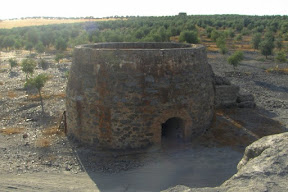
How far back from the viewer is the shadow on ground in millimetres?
8492

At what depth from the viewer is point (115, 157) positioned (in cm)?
979

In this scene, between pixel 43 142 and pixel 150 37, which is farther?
pixel 150 37

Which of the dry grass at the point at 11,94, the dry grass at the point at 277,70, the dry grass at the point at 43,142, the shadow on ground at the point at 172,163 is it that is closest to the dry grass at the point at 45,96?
the dry grass at the point at 11,94

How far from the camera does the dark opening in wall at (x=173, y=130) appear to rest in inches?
432

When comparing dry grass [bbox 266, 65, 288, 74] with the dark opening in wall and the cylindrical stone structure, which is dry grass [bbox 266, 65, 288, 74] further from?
the cylindrical stone structure

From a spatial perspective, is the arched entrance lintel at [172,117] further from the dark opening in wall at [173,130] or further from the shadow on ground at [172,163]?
the shadow on ground at [172,163]

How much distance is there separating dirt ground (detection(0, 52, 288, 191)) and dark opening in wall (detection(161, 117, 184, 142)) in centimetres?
62

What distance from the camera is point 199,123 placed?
10852mm

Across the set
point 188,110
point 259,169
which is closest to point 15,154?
point 188,110

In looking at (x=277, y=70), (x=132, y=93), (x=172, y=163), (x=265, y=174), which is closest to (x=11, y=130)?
(x=132, y=93)

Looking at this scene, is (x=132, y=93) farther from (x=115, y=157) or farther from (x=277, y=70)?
(x=277, y=70)

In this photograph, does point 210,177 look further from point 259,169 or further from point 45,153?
point 45,153

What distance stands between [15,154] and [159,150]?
498 cm

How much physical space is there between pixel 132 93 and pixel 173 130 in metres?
2.86
